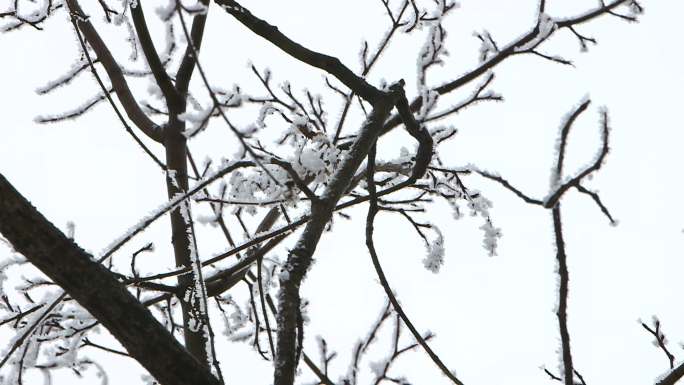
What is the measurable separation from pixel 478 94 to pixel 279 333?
1.32 m

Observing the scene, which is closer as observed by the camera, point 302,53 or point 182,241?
point 302,53

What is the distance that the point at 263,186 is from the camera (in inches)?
103

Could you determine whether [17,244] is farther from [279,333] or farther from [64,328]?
[64,328]

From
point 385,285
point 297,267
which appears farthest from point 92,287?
point 385,285

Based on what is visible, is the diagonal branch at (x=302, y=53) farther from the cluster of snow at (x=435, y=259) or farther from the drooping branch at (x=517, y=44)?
the cluster of snow at (x=435, y=259)

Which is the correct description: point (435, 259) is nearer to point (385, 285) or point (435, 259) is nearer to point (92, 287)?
point (385, 285)

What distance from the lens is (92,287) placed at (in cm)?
128

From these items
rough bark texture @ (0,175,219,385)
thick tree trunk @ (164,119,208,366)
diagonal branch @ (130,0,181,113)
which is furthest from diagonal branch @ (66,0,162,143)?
rough bark texture @ (0,175,219,385)

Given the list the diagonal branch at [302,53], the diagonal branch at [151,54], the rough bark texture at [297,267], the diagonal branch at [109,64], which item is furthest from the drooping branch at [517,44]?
the diagonal branch at [109,64]

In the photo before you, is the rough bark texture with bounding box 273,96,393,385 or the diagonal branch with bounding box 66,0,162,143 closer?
the rough bark texture with bounding box 273,96,393,385

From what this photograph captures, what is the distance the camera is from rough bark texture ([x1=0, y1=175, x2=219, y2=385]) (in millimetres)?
1262

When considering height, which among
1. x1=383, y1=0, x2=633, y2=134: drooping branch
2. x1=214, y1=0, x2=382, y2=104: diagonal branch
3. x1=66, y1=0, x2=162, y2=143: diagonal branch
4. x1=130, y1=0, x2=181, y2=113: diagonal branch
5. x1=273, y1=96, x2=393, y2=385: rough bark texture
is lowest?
x1=273, y1=96, x2=393, y2=385: rough bark texture

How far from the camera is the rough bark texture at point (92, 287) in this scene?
1262 mm

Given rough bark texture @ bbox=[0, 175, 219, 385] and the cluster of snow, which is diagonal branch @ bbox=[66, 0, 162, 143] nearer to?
the cluster of snow
